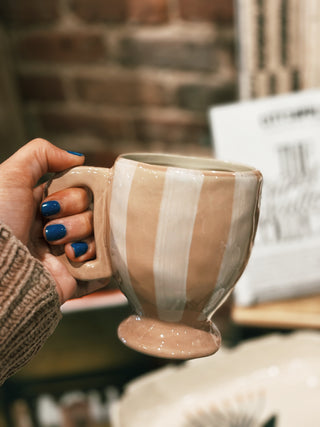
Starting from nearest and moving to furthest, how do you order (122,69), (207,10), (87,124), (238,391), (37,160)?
(37,160), (238,391), (207,10), (122,69), (87,124)

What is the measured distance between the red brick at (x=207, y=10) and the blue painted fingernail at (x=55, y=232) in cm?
76

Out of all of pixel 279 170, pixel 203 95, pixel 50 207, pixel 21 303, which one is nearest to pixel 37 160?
pixel 50 207

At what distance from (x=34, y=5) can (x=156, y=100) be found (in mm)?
424

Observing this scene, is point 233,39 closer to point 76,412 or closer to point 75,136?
point 75,136

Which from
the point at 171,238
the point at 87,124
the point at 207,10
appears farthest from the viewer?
the point at 87,124

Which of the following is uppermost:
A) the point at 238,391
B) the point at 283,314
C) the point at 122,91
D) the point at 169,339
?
the point at 122,91

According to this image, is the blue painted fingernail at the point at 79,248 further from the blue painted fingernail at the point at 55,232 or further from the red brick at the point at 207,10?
the red brick at the point at 207,10

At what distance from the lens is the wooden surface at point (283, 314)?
94 cm

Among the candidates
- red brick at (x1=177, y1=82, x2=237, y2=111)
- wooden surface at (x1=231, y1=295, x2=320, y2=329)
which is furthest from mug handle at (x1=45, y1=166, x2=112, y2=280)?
red brick at (x1=177, y1=82, x2=237, y2=111)

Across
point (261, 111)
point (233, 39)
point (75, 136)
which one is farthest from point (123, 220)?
point (75, 136)

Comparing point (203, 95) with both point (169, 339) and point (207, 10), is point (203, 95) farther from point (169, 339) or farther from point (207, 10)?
point (169, 339)

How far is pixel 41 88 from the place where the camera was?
4.24 ft

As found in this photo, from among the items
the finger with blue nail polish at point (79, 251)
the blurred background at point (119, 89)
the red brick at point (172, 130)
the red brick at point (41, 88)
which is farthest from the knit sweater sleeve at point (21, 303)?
the red brick at point (41, 88)

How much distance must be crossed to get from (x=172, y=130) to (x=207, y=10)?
12.2 inches
